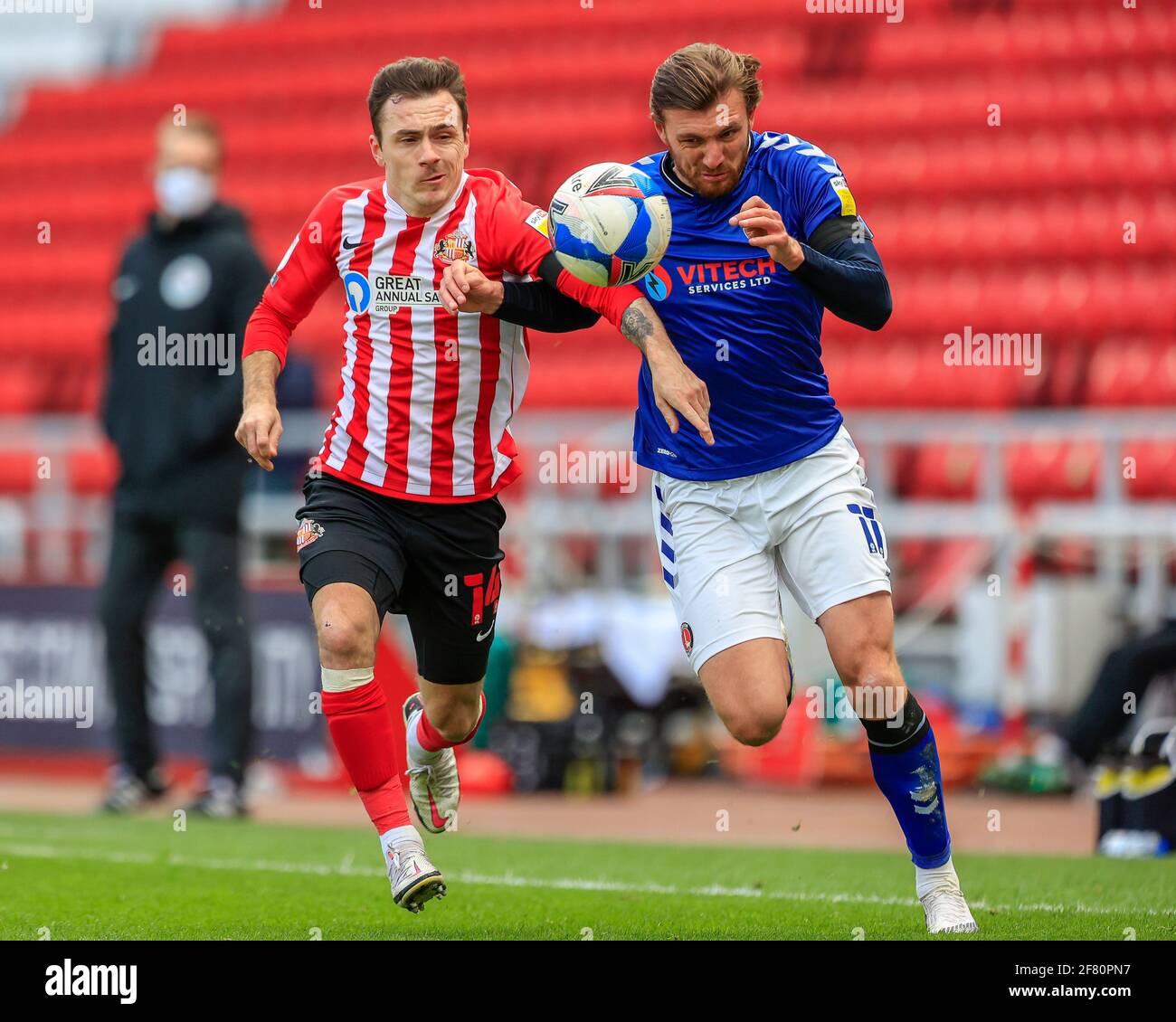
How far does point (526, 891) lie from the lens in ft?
18.6

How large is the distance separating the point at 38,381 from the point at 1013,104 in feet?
35.1

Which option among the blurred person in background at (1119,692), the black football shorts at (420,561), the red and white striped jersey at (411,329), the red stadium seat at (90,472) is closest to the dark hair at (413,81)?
the red and white striped jersey at (411,329)

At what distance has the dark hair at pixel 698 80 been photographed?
4508 millimetres

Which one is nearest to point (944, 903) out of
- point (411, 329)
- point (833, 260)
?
point (833, 260)

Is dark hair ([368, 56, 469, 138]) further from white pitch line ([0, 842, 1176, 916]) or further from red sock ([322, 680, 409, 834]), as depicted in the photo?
white pitch line ([0, 842, 1176, 916])

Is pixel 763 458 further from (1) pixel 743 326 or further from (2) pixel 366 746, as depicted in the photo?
(2) pixel 366 746

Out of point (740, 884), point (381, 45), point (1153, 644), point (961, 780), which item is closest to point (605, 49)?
point (381, 45)

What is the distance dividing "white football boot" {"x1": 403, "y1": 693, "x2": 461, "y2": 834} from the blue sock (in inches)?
68.4

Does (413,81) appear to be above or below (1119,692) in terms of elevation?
above

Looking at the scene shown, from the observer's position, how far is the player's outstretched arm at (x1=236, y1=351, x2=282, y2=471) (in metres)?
4.62

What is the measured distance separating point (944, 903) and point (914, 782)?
1.06 feet

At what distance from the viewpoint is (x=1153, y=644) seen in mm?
7152

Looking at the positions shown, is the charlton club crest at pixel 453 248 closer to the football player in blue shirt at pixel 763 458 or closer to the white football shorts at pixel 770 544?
the football player in blue shirt at pixel 763 458
